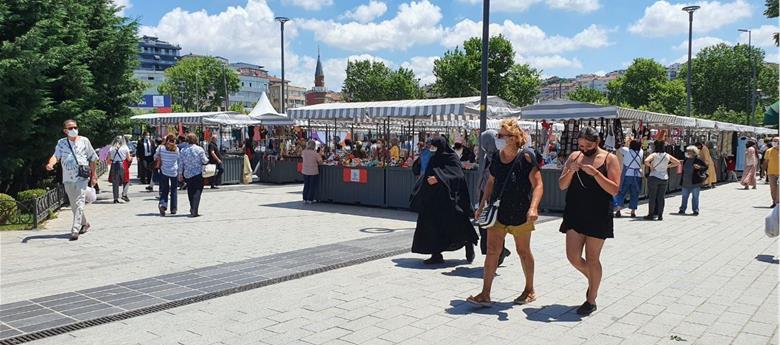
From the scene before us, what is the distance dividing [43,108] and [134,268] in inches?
259

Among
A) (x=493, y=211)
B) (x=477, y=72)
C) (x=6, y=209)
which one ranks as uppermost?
(x=477, y=72)

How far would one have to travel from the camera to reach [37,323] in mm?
5180

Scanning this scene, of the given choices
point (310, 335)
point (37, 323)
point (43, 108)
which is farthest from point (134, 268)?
point (43, 108)

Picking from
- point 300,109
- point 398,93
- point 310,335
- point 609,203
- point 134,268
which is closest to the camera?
point 310,335

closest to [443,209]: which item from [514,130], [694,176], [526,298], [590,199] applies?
[526,298]

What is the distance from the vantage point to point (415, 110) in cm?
1362

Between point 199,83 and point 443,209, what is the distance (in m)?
90.1

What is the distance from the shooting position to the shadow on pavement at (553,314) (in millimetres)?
5414

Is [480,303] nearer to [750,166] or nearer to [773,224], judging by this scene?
[773,224]

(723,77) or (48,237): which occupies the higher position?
(723,77)

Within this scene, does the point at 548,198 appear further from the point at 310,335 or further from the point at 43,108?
the point at 43,108

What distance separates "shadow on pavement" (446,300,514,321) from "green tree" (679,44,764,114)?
259 feet

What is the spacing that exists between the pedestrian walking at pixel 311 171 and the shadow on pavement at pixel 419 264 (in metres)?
7.32

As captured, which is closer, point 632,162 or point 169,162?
point 169,162
